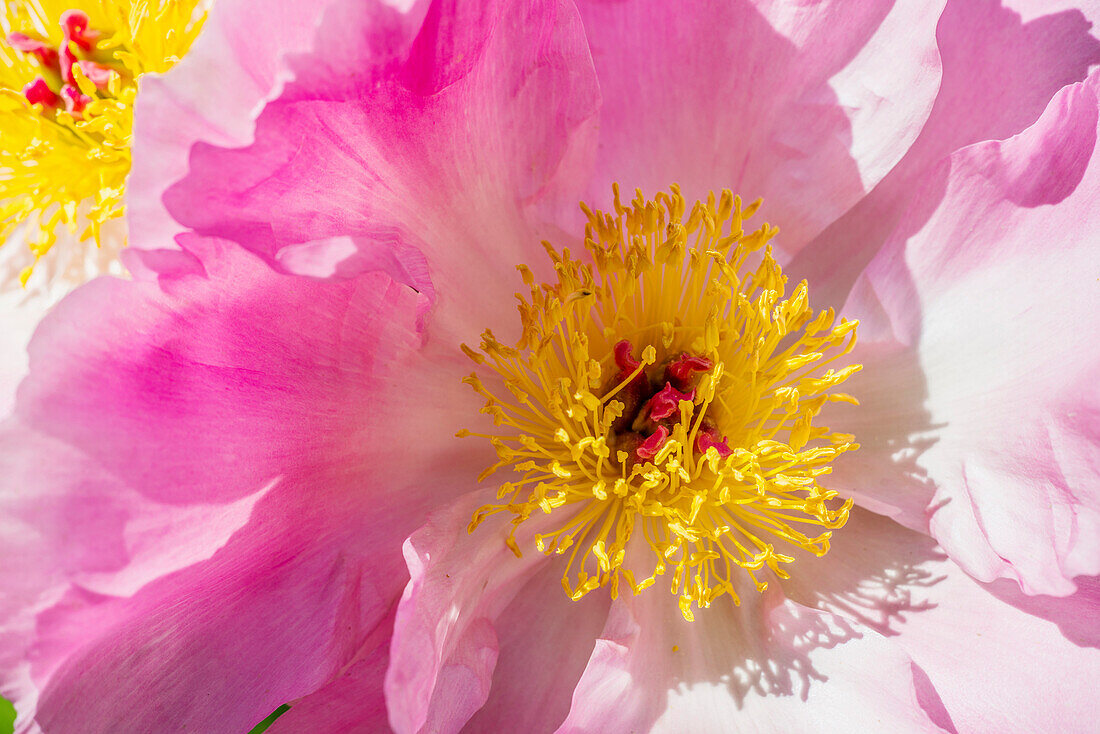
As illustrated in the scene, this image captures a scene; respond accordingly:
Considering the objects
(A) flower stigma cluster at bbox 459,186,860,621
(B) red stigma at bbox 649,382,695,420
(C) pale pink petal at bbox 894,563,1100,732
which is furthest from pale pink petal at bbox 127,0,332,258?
(C) pale pink petal at bbox 894,563,1100,732

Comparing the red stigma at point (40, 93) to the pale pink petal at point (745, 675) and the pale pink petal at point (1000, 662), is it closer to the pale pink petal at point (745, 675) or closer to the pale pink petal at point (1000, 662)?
the pale pink petal at point (745, 675)

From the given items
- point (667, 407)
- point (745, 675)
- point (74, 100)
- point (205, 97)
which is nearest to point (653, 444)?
point (667, 407)

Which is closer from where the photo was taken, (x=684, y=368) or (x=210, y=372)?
(x=210, y=372)

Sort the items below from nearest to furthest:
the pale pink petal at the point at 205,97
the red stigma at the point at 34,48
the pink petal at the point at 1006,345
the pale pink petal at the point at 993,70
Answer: the pale pink petal at the point at 205,97
the pink petal at the point at 1006,345
the pale pink petal at the point at 993,70
the red stigma at the point at 34,48

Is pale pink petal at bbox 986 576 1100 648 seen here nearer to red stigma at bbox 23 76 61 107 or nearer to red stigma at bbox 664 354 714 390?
red stigma at bbox 664 354 714 390

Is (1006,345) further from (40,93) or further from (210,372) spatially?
(40,93)

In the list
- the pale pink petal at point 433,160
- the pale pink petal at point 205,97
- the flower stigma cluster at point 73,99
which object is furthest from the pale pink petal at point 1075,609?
the flower stigma cluster at point 73,99
